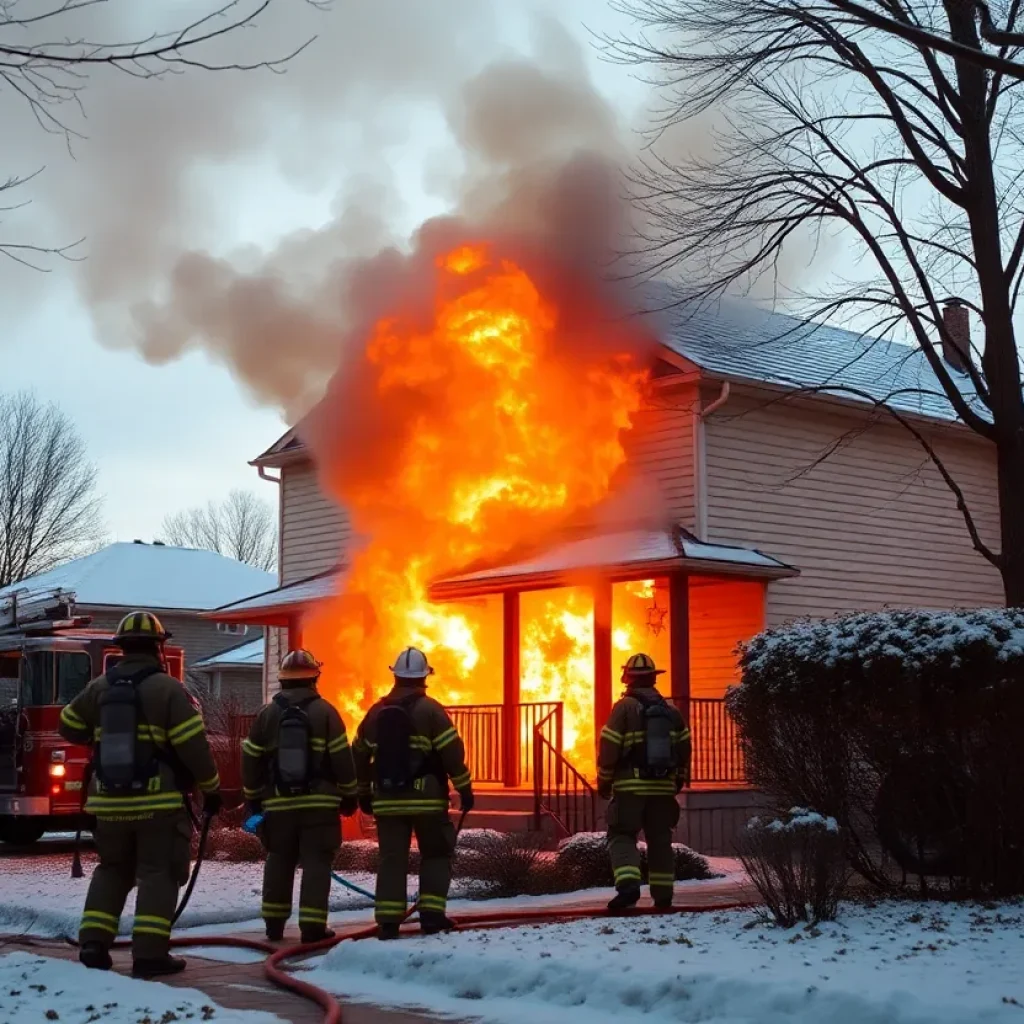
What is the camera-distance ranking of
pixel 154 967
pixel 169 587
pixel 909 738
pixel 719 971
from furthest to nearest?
pixel 169 587 < pixel 909 738 < pixel 154 967 < pixel 719 971

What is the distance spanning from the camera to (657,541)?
17.0 meters

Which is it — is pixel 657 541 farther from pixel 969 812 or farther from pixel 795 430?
pixel 969 812

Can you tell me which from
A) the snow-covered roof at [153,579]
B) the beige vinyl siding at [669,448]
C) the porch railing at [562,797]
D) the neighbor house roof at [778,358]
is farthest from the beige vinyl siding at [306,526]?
the snow-covered roof at [153,579]

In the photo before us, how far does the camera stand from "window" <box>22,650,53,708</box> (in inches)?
649

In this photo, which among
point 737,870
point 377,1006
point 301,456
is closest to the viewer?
point 377,1006

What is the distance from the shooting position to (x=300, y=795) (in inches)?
363

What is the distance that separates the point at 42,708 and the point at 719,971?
11.4m

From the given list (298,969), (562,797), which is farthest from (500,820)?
(298,969)

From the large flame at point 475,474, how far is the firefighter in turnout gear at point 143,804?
1025cm

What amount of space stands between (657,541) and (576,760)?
3214 mm

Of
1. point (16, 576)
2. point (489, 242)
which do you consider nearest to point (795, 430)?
point (489, 242)

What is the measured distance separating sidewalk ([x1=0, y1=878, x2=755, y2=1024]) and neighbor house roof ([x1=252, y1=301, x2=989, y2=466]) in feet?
23.0

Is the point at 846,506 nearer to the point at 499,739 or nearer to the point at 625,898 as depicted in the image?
the point at 499,739

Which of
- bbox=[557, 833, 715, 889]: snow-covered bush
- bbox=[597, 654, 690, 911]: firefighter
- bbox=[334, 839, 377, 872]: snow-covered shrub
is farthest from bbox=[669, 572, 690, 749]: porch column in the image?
bbox=[597, 654, 690, 911]: firefighter
